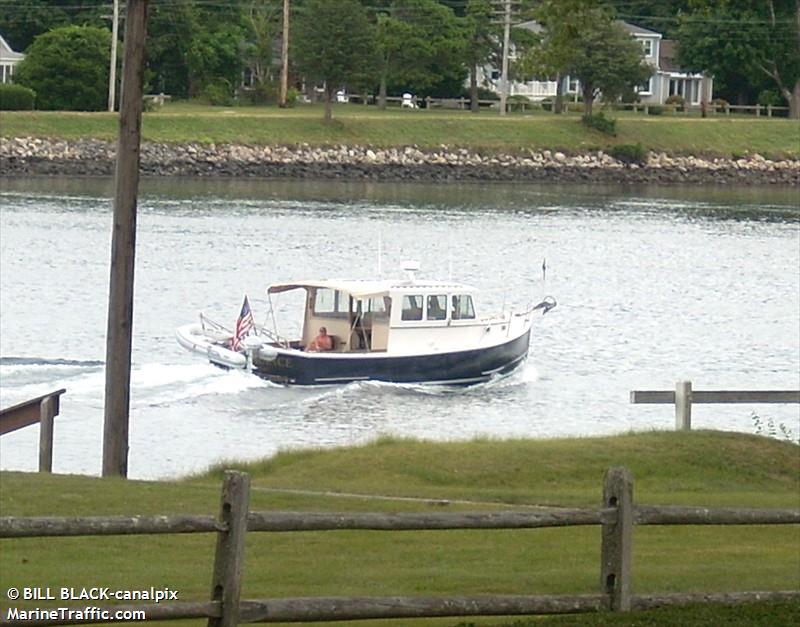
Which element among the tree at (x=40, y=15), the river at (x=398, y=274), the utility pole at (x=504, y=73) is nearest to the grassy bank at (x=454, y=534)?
the river at (x=398, y=274)

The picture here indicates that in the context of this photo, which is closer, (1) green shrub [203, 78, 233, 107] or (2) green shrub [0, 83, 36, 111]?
(2) green shrub [0, 83, 36, 111]

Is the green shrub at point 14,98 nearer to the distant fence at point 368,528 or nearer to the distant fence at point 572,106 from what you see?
the distant fence at point 572,106

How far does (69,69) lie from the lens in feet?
341

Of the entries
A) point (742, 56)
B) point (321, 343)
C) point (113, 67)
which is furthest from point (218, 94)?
point (321, 343)

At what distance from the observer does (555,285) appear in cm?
6112

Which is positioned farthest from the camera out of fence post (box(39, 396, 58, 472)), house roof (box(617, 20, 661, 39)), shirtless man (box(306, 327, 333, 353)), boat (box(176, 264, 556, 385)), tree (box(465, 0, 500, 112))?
house roof (box(617, 20, 661, 39))

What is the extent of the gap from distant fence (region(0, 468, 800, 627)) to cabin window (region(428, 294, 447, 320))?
2826 cm

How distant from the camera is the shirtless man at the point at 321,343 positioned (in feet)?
125

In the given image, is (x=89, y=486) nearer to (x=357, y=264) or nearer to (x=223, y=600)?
(x=223, y=600)

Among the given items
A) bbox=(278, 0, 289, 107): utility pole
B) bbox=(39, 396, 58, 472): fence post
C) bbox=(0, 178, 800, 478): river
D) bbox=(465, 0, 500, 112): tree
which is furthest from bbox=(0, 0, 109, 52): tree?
bbox=(39, 396, 58, 472): fence post

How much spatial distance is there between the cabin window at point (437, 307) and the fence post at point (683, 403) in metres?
16.5

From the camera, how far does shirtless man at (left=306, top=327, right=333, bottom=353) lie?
38.0m

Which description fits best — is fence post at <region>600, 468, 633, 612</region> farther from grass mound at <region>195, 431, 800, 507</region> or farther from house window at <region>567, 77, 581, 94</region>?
house window at <region>567, 77, 581, 94</region>

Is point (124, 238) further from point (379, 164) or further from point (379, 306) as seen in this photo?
point (379, 164)
